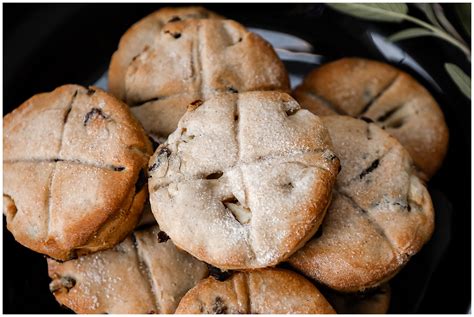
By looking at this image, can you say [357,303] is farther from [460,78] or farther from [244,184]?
[460,78]

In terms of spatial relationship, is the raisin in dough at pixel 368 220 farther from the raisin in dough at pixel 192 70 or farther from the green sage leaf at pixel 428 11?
the green sage leaf at pixel 428 11

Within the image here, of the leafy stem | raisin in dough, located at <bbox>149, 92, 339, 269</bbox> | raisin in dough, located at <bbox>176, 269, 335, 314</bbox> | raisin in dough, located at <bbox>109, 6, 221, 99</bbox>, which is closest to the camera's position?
raisin in dough, located at <bbox>149, 92, 339, 269</bbox>

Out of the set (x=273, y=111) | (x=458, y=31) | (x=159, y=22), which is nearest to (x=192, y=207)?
(x=273, y=111)

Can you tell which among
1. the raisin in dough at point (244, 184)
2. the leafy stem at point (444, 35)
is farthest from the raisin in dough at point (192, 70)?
the leafy stem at point (444, 35)

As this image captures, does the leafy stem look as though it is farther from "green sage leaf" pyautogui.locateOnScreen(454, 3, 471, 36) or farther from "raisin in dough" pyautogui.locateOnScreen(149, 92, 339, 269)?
"raisin in dough" pyautogui.locateOnScreen(149, 92, 339, 269)

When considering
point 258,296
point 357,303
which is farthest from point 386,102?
point 258,296

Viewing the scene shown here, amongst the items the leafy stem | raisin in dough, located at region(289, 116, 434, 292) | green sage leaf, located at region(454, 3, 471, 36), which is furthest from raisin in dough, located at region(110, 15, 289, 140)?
green sage leaf, located at region(454, 3, 471, 36)

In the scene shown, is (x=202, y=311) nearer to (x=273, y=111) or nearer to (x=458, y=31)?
(x=273, y=111)
